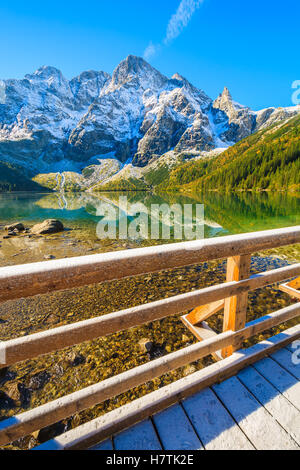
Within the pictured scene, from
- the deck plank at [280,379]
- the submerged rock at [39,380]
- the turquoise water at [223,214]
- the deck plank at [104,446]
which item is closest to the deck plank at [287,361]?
the deck plank at [280,379]

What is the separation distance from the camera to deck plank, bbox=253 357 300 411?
2570mm

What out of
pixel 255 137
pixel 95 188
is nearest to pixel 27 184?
pixel 95 188

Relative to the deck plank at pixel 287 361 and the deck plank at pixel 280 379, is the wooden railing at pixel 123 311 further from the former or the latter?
the deck plank at pixel 287 361

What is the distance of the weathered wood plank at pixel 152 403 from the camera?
196 cm

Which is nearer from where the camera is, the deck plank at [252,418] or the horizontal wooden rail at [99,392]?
the horizontal wooden rail at [99,392]

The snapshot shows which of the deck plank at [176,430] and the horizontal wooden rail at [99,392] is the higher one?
the horizontal wooden rail at [99,392]

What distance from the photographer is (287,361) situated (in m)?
3.05

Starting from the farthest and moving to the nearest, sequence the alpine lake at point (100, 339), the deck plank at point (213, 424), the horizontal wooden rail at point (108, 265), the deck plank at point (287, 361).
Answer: the alpine lake at point (100, 339) < the deck plank at point (287, 361) < the deck plank at point (213, 424) < the horizontal wooden rail at point (108, 265)

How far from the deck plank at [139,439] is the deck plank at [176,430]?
0.07m

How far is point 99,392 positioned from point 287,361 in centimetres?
277

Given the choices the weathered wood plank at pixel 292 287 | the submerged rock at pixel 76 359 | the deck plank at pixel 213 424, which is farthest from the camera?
the weathered wood plank at pixel 292 287

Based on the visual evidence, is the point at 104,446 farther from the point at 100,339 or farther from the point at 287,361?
the point at 100,339
